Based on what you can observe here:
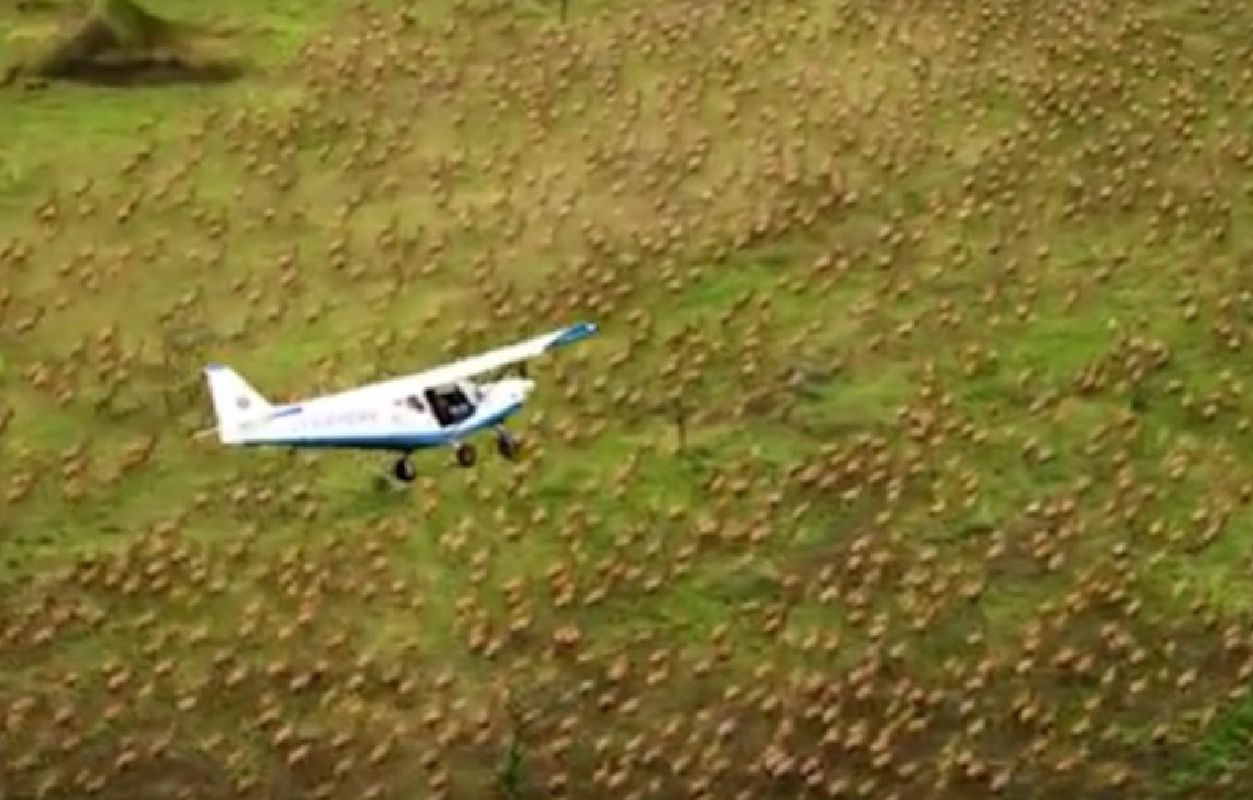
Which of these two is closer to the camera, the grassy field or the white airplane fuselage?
the white airplane fuselage

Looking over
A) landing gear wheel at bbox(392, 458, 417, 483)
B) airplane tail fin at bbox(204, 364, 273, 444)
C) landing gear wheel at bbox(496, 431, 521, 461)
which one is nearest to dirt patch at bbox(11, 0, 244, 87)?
landing gear wheel at bbox(496, 431, 521, 461)

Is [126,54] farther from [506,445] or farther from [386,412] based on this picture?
[386,412]

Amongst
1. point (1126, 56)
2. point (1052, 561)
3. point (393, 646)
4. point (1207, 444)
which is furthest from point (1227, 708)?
point (1126, 56)

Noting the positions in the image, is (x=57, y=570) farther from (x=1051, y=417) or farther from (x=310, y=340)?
(x=1051, y=417)

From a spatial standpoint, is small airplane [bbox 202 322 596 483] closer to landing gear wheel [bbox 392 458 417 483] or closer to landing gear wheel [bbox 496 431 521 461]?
landing gear wheel [bbox 392 458 417 483]

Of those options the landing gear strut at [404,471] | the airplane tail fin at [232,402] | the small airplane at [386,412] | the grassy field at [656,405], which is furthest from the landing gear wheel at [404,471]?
the grassy field at [656,405]

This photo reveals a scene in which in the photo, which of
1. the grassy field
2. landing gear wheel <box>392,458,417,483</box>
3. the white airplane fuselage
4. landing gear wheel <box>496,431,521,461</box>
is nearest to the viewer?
the white airplane fuselage

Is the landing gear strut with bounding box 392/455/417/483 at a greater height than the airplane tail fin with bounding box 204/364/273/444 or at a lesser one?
lesser
